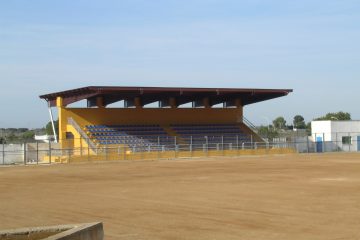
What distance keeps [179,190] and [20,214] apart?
23.6 feet

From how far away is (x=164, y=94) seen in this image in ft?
190

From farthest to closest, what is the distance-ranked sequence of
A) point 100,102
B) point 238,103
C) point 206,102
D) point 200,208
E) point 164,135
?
point 238,103
point 206,102
point 100,102
point 164,135
point 200,208

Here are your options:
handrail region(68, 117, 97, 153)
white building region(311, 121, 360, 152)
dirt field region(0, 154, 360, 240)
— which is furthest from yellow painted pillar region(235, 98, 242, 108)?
dirt field region(0, 154, 360, 240)

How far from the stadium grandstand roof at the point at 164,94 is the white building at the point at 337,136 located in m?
8.47

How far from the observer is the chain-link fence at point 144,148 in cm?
4959

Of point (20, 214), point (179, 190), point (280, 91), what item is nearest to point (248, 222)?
→ point (20, 214)

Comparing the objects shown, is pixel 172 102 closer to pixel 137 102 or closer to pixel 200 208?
pixel 137 102

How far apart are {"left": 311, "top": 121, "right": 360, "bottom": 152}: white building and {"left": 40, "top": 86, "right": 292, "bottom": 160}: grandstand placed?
8.09 meters

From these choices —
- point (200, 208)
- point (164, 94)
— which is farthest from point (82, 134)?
point (200, 208)

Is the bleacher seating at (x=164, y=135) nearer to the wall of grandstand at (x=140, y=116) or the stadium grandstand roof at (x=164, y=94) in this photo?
the wall of grandstand at (x=140, y=116)

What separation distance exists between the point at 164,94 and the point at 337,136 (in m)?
21.5

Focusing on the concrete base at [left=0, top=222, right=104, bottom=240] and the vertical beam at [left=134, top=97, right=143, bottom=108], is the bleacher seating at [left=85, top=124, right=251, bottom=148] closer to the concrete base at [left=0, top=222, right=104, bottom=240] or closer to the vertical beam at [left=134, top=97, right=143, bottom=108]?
the vertical beam at [left=134, top=97, right=143, bottom=108]

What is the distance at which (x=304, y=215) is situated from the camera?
44.1 ft

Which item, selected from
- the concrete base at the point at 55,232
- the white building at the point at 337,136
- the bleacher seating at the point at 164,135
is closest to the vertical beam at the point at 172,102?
the bleacher seating at the point at 164,135
